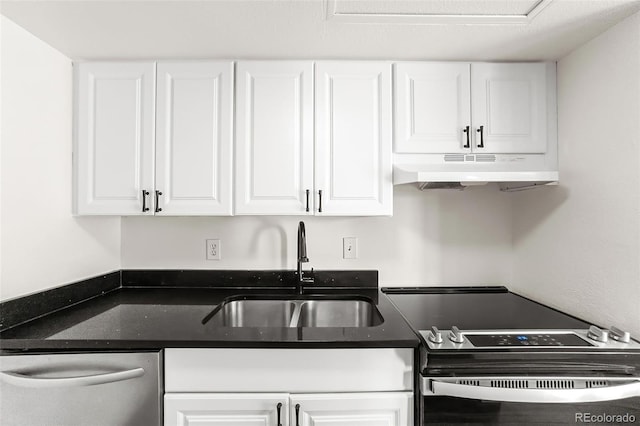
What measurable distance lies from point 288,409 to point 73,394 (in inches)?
29.7

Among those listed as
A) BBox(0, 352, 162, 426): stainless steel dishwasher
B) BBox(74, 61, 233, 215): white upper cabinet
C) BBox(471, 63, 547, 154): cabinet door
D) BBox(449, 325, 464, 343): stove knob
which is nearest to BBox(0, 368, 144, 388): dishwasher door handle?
BBox(0, 352, 162, 426): stainless steel dishwasher

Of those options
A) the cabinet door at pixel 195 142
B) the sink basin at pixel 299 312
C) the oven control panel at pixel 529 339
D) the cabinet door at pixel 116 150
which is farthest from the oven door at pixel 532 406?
the cabinet door at pixel 116 150

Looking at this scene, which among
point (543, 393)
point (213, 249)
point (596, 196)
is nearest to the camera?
point (543, 393)

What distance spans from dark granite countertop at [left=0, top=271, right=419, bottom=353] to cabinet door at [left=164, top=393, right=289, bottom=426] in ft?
0.63

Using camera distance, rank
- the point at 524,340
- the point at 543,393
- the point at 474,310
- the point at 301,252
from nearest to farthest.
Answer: the point at 543,393 → the point at 524,340 → the point at 474,310 → the point at 301,252

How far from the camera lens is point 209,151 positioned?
1.67m

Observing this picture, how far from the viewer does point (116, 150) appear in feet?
5.50

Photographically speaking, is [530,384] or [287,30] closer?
[530,384]

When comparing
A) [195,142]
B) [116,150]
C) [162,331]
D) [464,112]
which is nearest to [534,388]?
[464,112]

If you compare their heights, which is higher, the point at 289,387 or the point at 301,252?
the point at 301,252

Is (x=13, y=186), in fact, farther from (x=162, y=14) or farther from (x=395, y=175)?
(x=395, y=175)

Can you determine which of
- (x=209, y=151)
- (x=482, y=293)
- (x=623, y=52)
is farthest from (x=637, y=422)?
(x=209, y=151)

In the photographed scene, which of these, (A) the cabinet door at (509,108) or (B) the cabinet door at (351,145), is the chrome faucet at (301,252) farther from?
(A) the cabinet door at (509,108)

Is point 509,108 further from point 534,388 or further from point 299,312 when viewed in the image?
point 299,312
